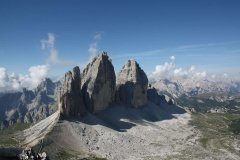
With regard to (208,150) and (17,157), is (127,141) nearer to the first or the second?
(208,150)

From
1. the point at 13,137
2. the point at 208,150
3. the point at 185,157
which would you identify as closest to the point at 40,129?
the point at 13,137

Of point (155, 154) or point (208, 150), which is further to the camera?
point (208, 150)

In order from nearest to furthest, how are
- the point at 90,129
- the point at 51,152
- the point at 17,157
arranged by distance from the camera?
the point at 17,157, the point at 51,152, the point at 90,129

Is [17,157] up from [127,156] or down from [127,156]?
up

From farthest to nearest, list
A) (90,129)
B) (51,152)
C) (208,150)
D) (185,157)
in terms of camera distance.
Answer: (90,129)
(208,150)
(185,157)
(51,152)

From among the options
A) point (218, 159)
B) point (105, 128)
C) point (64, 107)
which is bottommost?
point (218, 159)

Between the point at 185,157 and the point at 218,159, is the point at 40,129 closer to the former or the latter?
the point at 185,157

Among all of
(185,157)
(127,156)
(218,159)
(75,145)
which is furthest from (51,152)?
(218,159)

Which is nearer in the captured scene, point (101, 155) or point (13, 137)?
point (101, 155)

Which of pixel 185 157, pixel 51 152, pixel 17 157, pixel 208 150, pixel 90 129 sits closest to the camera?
pixel 17 157
